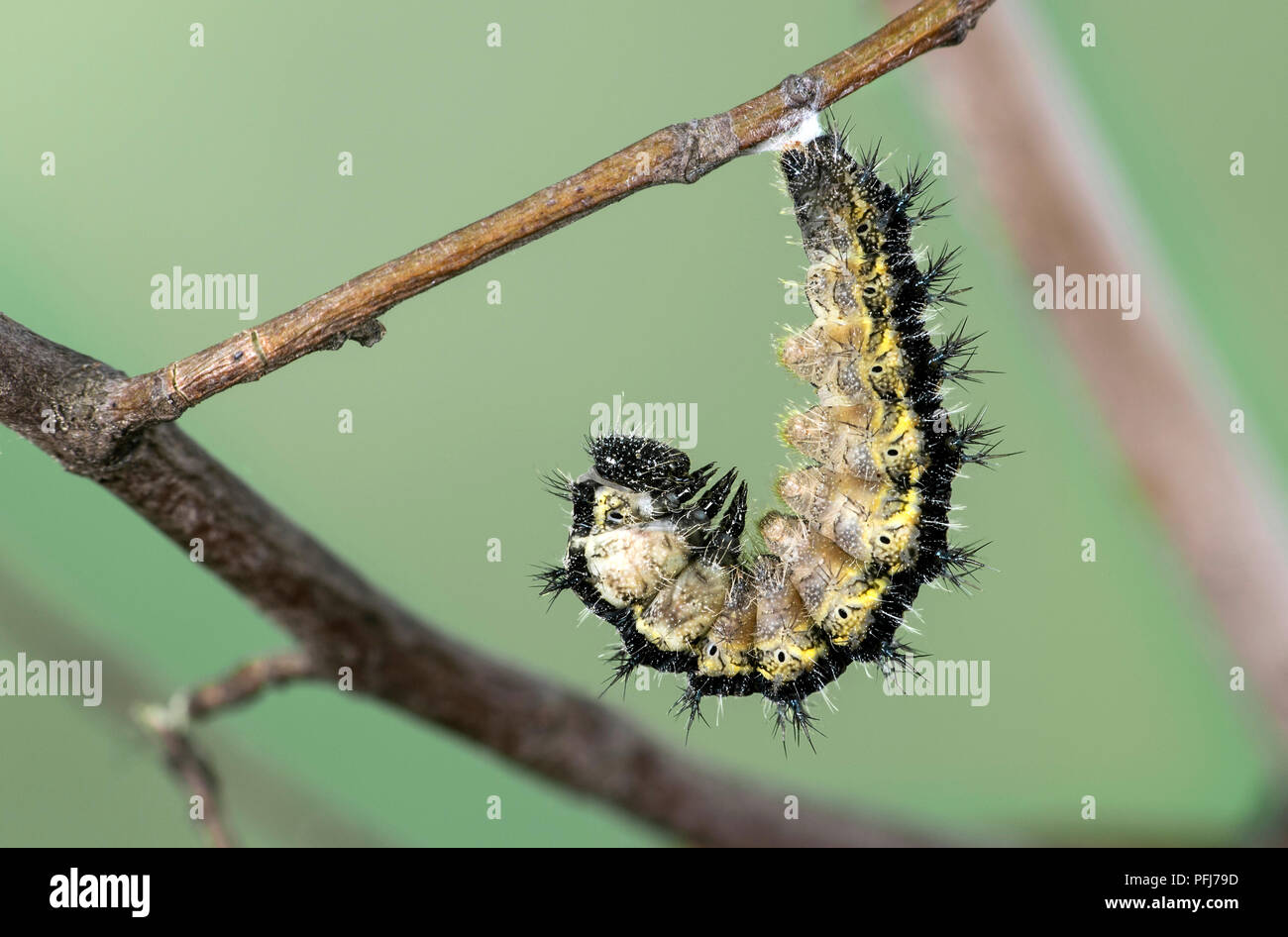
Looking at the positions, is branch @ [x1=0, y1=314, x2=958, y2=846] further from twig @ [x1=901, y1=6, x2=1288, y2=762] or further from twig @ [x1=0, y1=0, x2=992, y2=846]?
twig @ [x1=901, y1=6, x2=1288, y2=762]

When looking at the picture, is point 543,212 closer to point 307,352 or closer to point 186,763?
point 307,352

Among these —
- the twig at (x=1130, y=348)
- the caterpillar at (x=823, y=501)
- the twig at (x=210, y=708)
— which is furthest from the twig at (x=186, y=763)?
the twig at (x=1130, y=348)

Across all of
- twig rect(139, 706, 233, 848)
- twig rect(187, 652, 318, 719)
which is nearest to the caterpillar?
twig rect(187, 652, 318, 719)

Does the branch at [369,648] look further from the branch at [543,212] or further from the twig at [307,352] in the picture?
the branch at [543,212]

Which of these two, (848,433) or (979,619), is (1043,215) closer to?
(848,433)

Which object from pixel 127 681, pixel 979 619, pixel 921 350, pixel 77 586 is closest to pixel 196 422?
pixel 77 586

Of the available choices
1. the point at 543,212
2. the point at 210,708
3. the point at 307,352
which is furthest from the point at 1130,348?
the point at 210,708

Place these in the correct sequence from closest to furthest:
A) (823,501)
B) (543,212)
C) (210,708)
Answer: (543,212) < (823,501) < (210,708)
